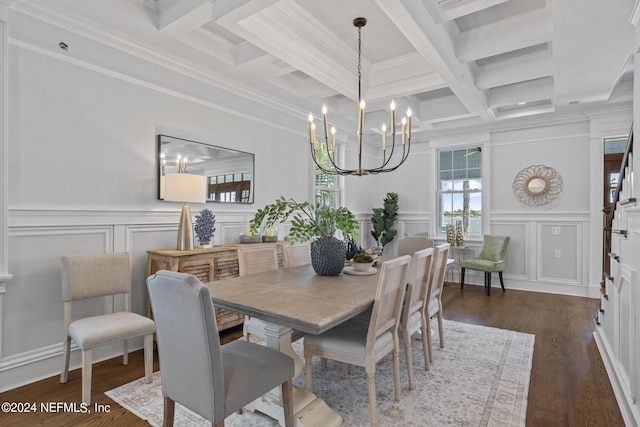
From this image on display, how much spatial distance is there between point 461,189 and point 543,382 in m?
3.98

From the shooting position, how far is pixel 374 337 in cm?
190

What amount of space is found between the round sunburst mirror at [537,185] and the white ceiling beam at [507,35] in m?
2.90

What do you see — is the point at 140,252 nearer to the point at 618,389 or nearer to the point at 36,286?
the point at 36,286

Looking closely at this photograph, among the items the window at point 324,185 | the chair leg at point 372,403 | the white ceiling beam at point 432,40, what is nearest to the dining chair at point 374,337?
the chair leg at point 372,403

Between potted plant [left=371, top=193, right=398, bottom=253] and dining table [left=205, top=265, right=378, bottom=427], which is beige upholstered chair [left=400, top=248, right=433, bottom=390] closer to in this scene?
dining table [left=205, top=265, right=378, bottom=427]

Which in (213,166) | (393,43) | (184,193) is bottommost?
(184,193)

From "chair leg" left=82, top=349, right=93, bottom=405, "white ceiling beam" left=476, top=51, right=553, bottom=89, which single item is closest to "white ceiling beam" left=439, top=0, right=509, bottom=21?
"white ceiling beam" left=476, top=51, right=553, bottom=89

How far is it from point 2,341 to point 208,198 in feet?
6.36

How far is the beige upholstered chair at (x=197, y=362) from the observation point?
139cm

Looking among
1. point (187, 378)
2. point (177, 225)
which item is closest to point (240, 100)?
point (177, 225)

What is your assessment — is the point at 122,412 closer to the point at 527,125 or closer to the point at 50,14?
the point at 50,14

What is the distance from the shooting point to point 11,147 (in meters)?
2.35

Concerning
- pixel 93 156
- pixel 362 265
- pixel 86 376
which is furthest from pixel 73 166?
pixel 362 265

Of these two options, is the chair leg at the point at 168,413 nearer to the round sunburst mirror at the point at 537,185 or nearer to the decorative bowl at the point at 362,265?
the decorative bowl at the point at 362,265
